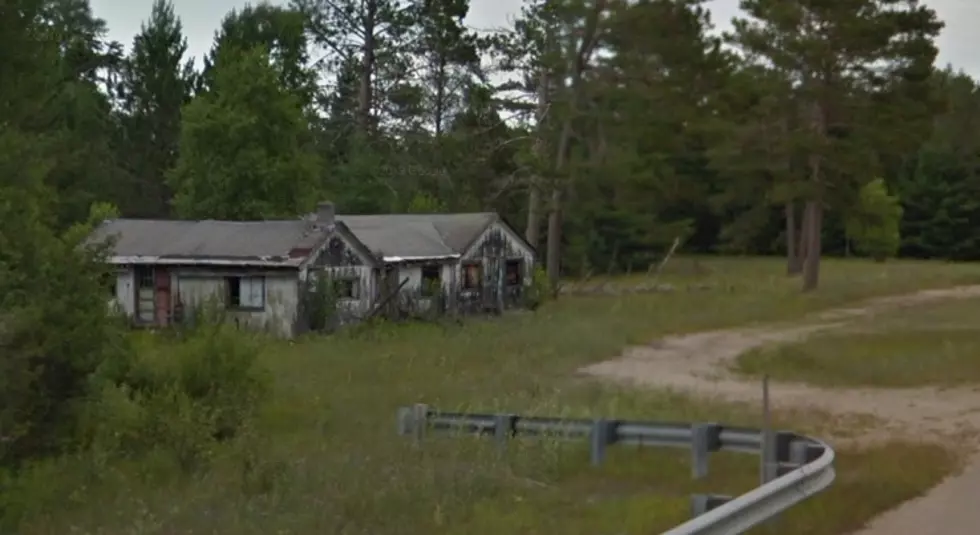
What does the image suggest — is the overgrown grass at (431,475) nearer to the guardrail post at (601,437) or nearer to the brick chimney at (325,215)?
the guardrail post at (601,437)

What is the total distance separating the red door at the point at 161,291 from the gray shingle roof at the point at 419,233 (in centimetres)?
546

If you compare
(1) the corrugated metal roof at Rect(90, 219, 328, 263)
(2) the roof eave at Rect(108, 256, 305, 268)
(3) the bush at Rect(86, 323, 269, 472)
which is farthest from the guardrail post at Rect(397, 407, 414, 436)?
(1) the corrugated metal roof at Rect(90, 219, 328, 263)

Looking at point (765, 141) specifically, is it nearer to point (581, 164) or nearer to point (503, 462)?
point (581, 164)

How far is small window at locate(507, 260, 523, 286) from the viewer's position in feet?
141

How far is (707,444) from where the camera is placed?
12.2 metres

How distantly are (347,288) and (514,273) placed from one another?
10.5 m

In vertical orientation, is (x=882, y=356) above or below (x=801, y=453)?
below

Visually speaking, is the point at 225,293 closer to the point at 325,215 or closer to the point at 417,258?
the point at 325,215

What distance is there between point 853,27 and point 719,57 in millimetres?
13052

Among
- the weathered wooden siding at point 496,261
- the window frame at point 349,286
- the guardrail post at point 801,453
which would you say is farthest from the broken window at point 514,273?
the guardrail post at point 801,453

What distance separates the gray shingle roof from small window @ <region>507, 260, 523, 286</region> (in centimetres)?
215

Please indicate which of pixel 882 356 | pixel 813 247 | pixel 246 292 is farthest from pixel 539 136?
pixel 882 356

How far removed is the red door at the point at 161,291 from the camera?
1323 inches

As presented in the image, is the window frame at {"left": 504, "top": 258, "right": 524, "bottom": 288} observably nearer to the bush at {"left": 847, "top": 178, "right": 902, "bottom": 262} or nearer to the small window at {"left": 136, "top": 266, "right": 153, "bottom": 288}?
the small window at {"left": 136, "top": 266, "right": 153, "bottom": 288}
